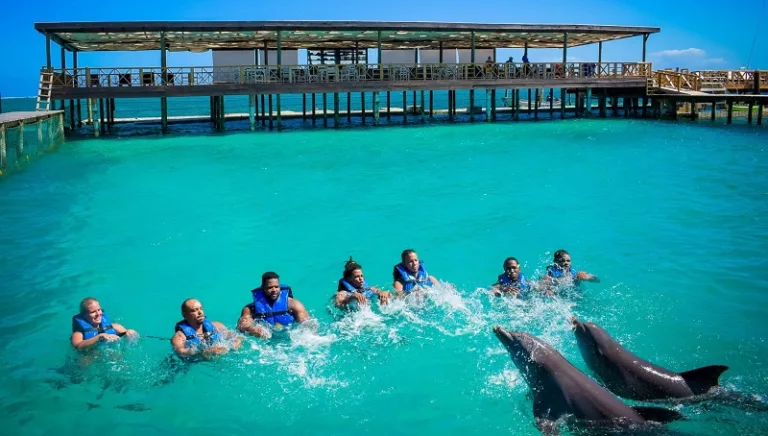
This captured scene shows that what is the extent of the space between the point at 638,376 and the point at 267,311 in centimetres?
446

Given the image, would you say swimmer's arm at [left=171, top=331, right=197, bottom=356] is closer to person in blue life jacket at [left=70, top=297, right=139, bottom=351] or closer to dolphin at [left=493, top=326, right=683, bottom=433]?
person in blue life jacket at [left=70, top=297, right=139, bottom=351]

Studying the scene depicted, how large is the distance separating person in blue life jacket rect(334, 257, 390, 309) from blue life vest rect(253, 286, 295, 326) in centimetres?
84

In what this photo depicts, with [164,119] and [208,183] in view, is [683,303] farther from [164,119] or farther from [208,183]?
[164,119]

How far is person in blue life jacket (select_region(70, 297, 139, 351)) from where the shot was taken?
25.8ft

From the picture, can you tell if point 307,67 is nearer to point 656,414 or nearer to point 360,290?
point 360,290

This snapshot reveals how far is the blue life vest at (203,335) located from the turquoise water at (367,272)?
299 mm

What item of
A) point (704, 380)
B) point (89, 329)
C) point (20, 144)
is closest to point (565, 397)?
point (704, 380)

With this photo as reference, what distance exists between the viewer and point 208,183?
64.2 feet

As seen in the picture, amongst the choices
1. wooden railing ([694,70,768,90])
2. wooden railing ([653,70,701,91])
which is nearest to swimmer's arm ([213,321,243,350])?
wooden railing ([653,70,701,91])

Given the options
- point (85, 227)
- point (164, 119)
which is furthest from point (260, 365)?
point (164, 119)

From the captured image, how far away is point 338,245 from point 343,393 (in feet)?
20.2

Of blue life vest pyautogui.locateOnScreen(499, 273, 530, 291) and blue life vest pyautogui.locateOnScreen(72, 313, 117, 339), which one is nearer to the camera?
blue life vest pyautogui.locateOnScreen(72, 313, 117, 339)

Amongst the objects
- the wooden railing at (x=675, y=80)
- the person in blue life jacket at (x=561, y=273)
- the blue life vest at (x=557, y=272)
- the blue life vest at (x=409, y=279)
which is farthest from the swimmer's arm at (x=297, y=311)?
the wooden railing at (x=675, y=80)

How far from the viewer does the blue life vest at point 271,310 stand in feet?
27.8
